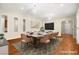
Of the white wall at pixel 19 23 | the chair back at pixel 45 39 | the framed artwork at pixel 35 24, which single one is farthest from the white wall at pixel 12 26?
the chair back at pixel 45 39

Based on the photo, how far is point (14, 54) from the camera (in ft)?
8.47

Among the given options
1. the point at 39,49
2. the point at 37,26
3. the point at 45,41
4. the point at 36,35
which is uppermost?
the point at 37,26

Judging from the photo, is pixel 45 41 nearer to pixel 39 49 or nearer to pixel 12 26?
pixel 39 49

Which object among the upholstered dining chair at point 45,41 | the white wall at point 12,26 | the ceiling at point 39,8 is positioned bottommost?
the upholstered dining chair at point 45,41

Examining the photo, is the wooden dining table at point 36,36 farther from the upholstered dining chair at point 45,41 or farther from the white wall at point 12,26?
the white wall at point 12,26

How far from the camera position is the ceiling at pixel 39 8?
2.53 m

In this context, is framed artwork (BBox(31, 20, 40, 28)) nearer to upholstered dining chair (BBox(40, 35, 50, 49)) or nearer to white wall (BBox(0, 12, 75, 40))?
white wall (BBox(0, 12, 75, 40))

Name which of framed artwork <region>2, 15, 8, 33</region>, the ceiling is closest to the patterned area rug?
framed artwork <region>2, 15, 8, 33</region>

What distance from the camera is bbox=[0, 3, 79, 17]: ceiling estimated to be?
2.53m

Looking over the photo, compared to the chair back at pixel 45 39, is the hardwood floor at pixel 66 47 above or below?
below

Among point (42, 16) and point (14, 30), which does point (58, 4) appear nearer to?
point (42, 16)

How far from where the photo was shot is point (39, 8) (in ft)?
8.34

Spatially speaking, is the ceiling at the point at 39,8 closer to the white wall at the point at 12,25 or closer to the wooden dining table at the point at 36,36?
the white wall at the point at 12,25

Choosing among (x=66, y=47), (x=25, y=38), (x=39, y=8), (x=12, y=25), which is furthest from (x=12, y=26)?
(x=66, y=47)
